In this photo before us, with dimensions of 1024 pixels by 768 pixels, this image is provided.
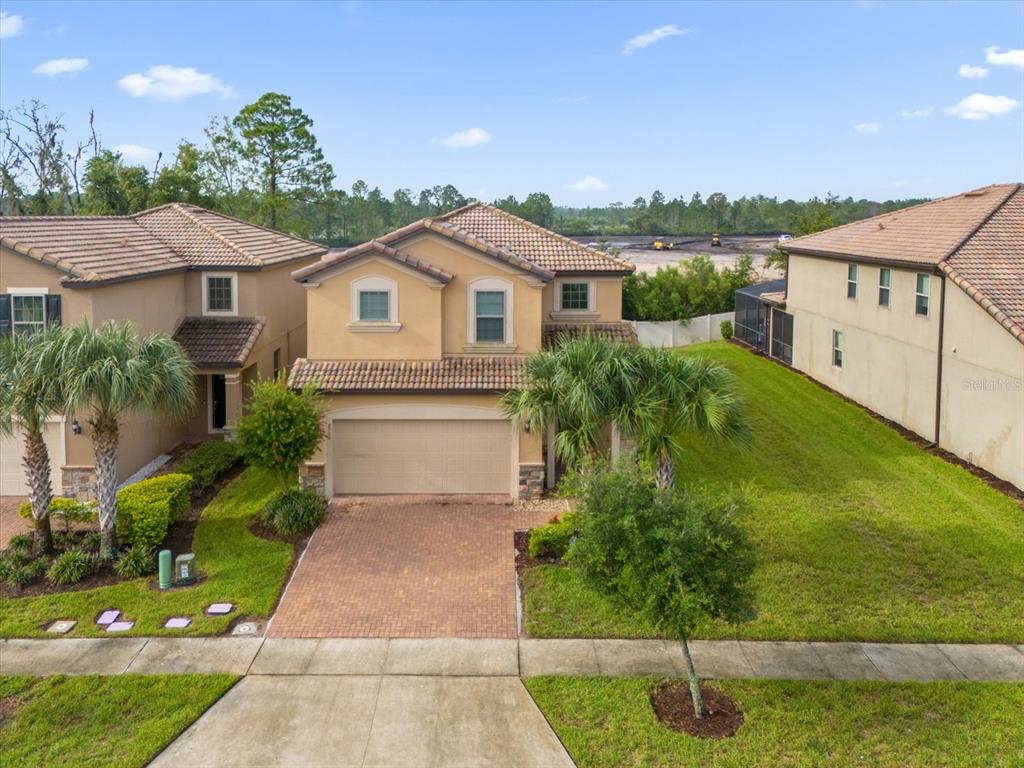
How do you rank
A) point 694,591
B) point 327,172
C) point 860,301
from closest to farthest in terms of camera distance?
point 694,591, point 860,301, point 327,172

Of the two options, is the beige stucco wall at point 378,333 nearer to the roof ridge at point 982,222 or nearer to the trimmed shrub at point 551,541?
the trimmed shrub at point 551,541

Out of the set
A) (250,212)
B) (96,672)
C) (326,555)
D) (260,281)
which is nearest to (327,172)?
(250,212)

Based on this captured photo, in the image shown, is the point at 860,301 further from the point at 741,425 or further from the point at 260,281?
the point at 260,281

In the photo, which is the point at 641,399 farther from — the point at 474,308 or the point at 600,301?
the point at 600,301

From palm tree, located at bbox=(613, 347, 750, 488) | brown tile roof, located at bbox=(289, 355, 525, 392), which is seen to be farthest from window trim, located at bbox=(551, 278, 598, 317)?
palm tree, located at bbox=(613, 347, 750, 488)

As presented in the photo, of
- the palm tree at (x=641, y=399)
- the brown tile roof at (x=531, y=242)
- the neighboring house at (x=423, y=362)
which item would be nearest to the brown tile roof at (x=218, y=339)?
the neighboring house at (x=423, y=362)

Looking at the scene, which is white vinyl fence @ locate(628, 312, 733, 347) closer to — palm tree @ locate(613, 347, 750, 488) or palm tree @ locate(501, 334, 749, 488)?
palm tree @ locate(501, 334, 749, 488)

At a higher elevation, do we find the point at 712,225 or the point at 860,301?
the point at 712,225
